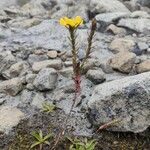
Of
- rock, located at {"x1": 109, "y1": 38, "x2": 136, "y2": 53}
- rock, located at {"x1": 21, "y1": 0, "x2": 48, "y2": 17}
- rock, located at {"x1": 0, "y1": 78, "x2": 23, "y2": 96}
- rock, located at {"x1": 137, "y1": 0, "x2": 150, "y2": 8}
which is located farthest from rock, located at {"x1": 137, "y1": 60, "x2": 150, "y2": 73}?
rock, located at {"x1": 137, "y1": 0, "x2": 150, "y2": 8}

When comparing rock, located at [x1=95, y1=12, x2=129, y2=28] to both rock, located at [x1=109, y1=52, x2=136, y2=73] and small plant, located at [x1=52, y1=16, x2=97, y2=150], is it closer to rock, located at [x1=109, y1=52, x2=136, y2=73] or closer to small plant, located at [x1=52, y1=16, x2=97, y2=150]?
rock, located at [x1=109, y1=52, x2=136, y2=73]

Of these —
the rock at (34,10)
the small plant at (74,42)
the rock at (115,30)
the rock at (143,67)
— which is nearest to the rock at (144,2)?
the rock at (34,10)

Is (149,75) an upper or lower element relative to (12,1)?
upper

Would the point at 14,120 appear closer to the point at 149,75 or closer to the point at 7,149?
the point at 7,149

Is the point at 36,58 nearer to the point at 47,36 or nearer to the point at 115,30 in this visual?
the point at 47,36

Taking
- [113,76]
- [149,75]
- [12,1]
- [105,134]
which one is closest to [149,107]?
[149,75]

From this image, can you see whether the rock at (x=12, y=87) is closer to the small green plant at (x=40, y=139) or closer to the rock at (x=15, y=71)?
the rock at (x=15, y=71)
